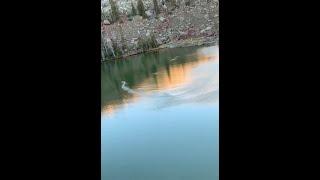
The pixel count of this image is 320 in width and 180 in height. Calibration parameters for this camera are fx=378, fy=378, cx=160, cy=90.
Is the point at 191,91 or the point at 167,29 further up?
the point at 167,29

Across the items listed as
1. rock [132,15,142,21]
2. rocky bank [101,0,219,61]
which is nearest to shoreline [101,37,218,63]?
rocky bank [101,0,219,61]

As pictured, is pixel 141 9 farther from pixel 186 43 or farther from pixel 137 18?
pixel 186 43

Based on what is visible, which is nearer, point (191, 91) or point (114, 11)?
point (114, 11)

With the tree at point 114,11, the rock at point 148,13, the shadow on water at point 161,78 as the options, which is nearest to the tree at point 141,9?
the rock at point 148,13

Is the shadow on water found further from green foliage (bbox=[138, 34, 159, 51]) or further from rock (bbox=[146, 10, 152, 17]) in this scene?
rock (bbox=[146, 10, 152, 17])

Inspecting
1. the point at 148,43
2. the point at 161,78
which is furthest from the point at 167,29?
the point at 161,78

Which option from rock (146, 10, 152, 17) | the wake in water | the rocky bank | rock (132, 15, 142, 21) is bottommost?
the wake in water

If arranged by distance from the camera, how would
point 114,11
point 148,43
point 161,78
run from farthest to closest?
point 148,43, point 161,78, point 114,11

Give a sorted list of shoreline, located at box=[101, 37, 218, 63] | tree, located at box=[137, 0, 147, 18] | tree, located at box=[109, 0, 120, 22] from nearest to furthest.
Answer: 1. tree, located at box=[109, 0, 120, 22]
2. tree, located at box=[137, 0, 147, 18]
3. shoreline, located at box=[101, 37, 218, 63]

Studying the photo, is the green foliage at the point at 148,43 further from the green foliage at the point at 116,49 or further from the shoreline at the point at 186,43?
the green foliage at the point at 116,49

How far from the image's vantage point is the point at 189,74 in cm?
221
